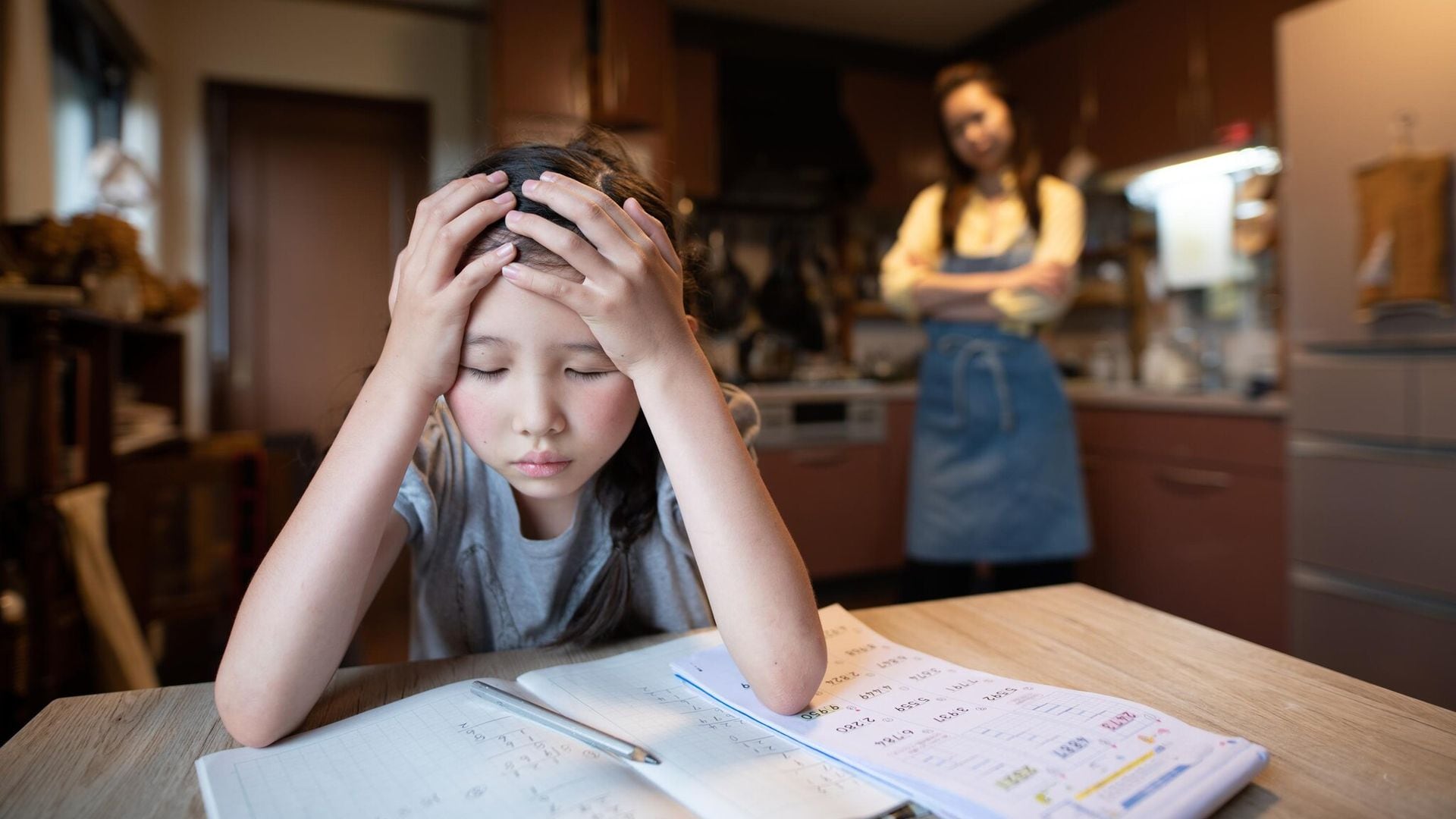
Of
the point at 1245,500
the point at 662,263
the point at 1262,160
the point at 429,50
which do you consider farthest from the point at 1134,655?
the point at 429,50

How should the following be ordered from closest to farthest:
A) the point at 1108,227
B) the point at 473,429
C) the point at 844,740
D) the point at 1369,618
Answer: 1. the point at 844,740
2. the point at 473,429
3. the point at 1369,618
4. the point at 1108,227

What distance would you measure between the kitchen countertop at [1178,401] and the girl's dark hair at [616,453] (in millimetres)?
1606

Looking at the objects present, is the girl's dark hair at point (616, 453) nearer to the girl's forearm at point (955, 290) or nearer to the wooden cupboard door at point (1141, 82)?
the girl's forearm at point (955, 290)

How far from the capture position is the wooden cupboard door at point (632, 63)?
2916 millimetres

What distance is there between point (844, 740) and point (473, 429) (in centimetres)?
33

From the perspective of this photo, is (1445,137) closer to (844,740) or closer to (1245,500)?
(1245,500)

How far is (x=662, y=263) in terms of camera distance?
58cm

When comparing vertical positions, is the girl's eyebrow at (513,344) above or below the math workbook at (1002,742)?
above

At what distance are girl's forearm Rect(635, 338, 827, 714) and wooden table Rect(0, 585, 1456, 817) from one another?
0.16m

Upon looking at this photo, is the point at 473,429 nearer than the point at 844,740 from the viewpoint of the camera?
No

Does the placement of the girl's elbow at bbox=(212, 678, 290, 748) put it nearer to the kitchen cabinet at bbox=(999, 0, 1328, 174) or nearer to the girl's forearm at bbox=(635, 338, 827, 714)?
the girl's forearm at bbox=(635, 338, 827, 714)

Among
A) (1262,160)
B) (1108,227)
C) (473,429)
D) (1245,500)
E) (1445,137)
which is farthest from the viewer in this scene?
(1108,227)

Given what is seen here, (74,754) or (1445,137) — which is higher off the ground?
(1445,137)

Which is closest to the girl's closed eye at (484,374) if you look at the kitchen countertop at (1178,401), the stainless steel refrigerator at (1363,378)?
the kitchen countertop at (1178,401)
